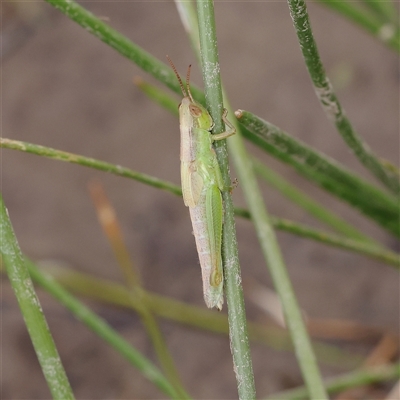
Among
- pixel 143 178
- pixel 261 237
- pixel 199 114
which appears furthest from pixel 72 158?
pixel 261 237

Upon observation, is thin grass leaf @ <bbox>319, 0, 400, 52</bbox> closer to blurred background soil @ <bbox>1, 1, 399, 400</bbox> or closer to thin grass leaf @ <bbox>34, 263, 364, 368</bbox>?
blurred background soil @ <bbox>1, 1, 399, 400</bbox>

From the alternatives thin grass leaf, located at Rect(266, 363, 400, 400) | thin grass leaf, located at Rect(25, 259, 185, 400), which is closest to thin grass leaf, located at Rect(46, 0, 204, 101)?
thin grass leaf, located at Rect(25, 259, 185, 400)

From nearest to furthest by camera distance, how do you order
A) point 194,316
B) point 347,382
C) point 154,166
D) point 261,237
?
point 261,237
point 347,382
point 194,316
point 154,166

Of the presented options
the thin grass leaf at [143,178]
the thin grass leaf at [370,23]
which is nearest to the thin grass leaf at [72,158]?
the thin grass leaf at [143,178]

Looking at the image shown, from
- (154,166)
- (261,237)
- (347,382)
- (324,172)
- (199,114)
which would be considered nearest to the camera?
(199,114)

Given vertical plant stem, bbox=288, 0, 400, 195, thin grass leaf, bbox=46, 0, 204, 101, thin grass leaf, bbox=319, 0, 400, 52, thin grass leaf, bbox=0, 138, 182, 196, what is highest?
thin grass leaf, bbox=319, 0, 400, 52

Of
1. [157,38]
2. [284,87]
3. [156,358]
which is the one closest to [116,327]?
[156,358]

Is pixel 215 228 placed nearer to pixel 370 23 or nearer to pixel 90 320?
pixel 90 320
